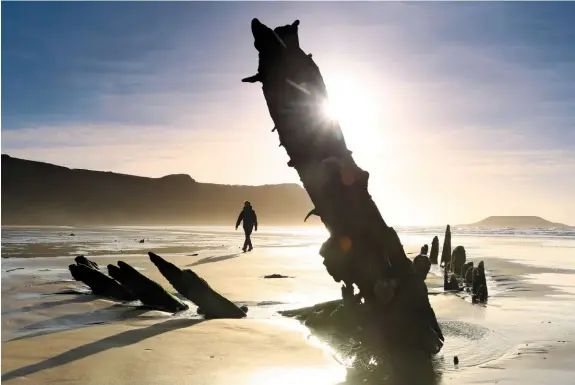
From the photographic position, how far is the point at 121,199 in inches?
5743

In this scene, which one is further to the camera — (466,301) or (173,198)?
(173,198)

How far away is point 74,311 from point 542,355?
685 centimetres

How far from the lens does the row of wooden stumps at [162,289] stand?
7.84 meters

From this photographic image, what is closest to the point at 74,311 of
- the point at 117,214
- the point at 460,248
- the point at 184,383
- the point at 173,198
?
the point at 184,383

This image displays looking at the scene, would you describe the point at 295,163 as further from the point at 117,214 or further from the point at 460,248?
the point at 117,214

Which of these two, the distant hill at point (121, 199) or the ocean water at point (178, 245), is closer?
the ocean water at point (178, 245)

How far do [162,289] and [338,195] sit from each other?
4.34 m

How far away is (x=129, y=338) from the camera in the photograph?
241 inches

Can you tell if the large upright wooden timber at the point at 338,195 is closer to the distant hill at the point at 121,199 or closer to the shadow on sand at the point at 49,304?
the shadow on sand at the point at 49,304

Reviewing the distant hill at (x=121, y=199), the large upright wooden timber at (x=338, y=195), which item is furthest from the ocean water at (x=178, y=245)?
the distant hill at (x=121, y=199)

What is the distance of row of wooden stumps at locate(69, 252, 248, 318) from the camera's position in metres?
7.84

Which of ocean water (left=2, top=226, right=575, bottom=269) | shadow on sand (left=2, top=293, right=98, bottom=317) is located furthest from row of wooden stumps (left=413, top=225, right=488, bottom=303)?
shadow on sand (left=2, top=293, right=98, bottom=317)

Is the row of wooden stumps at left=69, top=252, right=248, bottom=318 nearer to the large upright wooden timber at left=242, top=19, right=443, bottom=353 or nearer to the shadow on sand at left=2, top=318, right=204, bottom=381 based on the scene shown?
the shadow on sand at left=2, top=318, right=204, bottom=381

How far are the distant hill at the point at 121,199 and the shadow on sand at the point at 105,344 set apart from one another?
333 ft
